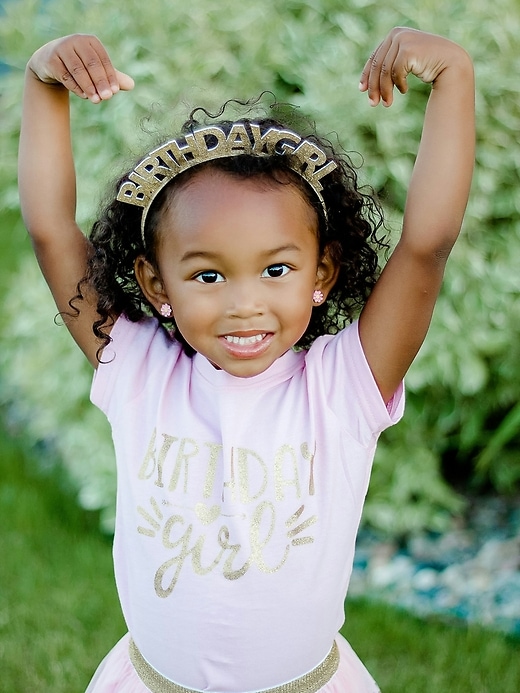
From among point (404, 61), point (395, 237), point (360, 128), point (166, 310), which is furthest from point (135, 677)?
point (360, 128)

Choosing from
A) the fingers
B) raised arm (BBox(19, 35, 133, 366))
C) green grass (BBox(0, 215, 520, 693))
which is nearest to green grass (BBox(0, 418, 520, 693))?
green grass (BBox(0, 215, 520, 693))

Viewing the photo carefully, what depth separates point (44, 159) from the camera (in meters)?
1.72

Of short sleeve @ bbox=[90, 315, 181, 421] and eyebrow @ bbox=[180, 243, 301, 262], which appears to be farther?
short sleeve @ bbox=[90, 315, 181, 421]

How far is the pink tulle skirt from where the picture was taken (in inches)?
70.6

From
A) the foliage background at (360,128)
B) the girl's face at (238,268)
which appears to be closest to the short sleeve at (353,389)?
the girl's face at (238,268)

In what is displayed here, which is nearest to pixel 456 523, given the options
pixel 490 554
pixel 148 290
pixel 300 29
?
pixel 490 554

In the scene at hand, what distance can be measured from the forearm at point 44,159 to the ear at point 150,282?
0.51 feet

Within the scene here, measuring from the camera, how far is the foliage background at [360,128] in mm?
2746

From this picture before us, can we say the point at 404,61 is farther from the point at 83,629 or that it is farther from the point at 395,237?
the point at 83,629

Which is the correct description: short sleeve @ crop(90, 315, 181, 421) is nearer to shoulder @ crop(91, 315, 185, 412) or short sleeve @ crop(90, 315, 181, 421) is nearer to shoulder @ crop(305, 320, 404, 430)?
shoulder @ crop(91, 315, 185, 412)

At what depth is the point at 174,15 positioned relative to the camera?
2.88m

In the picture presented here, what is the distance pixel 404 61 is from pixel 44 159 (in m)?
0.68

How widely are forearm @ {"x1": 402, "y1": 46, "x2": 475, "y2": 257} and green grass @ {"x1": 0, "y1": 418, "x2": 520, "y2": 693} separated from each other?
157cm

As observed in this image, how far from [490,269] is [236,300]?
1.61 m
